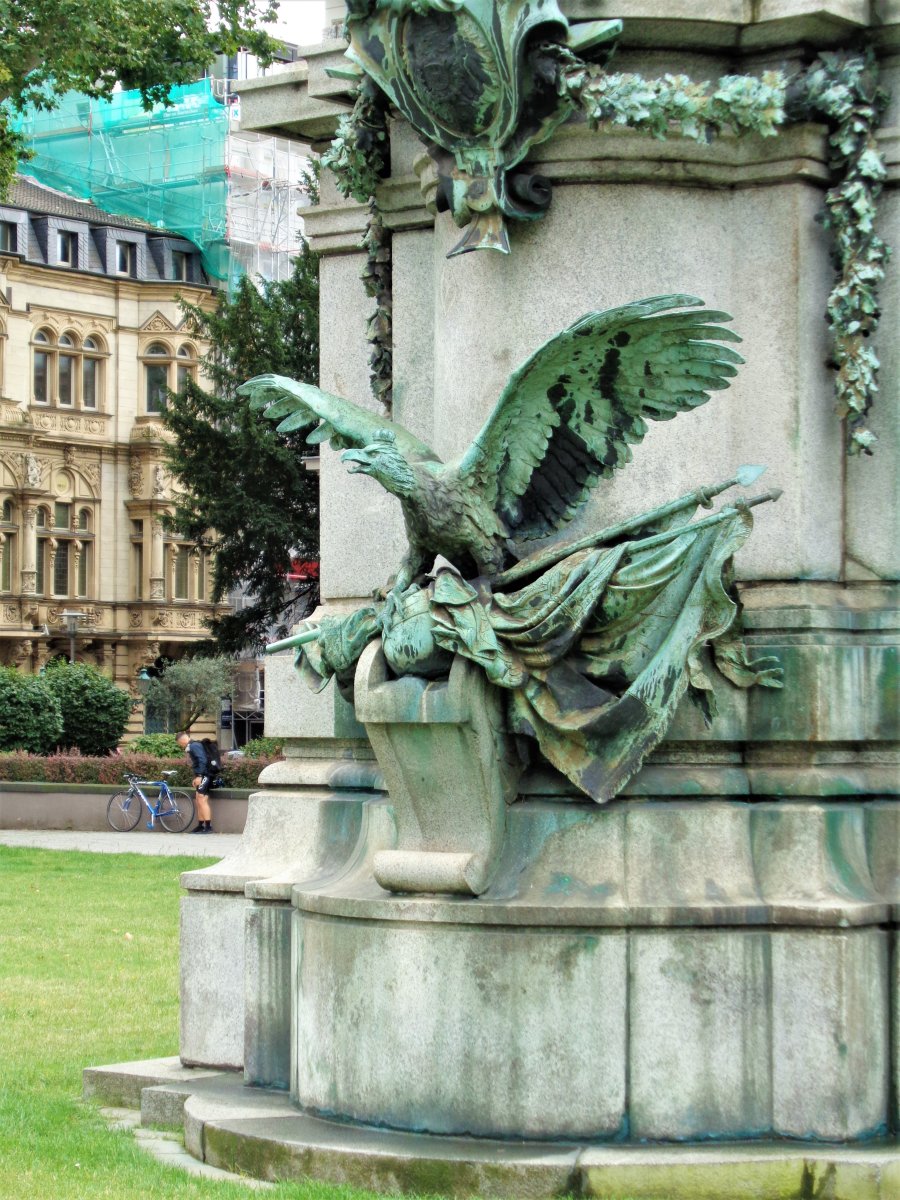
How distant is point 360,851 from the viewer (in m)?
7.98

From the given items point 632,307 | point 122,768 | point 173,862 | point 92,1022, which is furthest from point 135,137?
point 632,307

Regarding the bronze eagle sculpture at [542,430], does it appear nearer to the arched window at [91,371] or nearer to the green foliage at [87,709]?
the green foliage at [87,709]

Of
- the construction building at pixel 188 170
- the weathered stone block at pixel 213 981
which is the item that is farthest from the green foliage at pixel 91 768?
the construction building at pixel 188 170

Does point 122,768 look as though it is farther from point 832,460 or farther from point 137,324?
point 137,324

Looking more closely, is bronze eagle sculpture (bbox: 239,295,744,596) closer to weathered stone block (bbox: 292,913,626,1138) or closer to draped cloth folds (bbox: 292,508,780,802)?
draped cloth folds (bbox: 292,508,780,802)

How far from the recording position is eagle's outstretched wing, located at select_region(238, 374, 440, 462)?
7496mm

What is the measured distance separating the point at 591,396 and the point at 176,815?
26.9 meters

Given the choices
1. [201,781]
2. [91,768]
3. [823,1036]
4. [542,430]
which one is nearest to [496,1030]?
[823,1036]

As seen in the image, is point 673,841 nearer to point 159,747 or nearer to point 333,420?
point 333,420

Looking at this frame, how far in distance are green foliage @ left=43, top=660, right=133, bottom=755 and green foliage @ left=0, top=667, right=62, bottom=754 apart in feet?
5.85

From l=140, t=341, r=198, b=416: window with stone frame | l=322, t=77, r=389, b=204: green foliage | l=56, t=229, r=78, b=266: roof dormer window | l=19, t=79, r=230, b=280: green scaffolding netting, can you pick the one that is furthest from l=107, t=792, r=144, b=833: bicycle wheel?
l=140, t=341, r=198, b=416: window with stone frame

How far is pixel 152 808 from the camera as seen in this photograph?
110 feet

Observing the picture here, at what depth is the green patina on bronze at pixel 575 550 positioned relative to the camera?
23.4 feet

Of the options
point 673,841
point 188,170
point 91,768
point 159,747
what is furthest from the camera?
point 188,170
